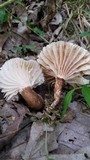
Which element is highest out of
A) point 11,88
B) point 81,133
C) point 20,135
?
point 11,88

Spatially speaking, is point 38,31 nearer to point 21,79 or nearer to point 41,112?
point 21,79

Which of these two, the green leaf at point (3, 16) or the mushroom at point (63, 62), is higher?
the green leaf at point (3, 16)

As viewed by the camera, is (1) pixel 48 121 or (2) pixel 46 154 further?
(1) pixel 48 121

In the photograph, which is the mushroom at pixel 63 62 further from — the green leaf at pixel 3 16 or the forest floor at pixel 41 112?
the green leaf at pixel 3 16

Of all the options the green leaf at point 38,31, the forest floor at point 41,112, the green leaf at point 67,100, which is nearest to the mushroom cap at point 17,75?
the forest floor at point 41,112

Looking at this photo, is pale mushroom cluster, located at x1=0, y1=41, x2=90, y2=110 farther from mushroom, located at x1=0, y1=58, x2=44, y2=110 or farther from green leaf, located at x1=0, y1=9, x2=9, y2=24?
green leaf, located at x1=0, y1=9, x2=9, y2=24

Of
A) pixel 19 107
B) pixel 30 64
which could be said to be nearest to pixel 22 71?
pixel 30 64

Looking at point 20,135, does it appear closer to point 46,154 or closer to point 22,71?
point 46,154

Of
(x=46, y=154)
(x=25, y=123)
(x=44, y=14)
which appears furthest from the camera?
(x=44, y=14)
